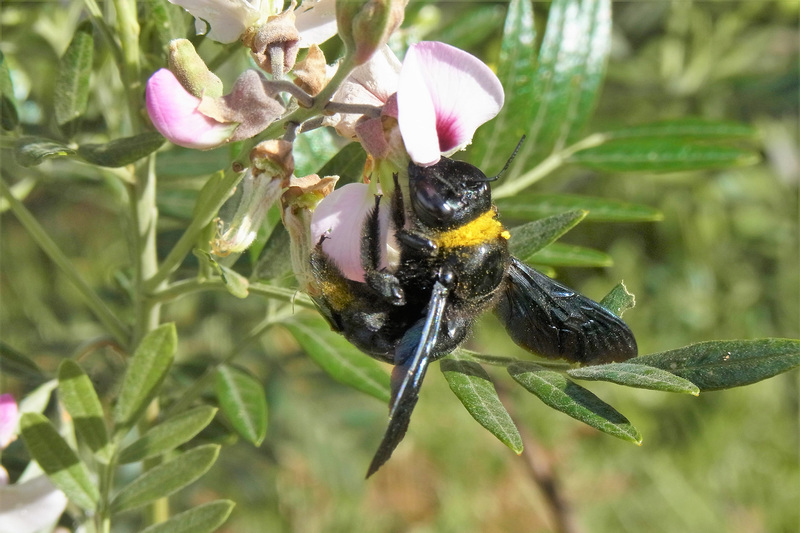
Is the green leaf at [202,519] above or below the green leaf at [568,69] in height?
below

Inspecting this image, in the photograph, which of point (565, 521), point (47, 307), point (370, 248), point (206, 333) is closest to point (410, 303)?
point (370, 248)

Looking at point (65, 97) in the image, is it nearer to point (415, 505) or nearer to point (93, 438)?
point (93, 438)

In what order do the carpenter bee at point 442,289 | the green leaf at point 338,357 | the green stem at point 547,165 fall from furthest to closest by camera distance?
the green stem at point 547,165, the green leaf at point 338,357, the carpenter bee at point 442,289

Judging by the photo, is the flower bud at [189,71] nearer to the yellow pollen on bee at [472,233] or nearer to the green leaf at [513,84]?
the yellow pollen on bee at [472,233]

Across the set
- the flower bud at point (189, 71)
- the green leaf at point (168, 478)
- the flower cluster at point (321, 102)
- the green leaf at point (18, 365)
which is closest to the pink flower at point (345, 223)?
the flower cluster at point (321, 102)

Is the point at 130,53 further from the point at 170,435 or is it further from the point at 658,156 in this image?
the point at 658,156

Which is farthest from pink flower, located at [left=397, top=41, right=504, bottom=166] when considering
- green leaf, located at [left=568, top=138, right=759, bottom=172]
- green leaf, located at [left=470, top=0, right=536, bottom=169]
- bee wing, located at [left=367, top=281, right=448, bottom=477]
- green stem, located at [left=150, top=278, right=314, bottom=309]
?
green leaf, located at [left=568, top=138, right=759, bottom=172]

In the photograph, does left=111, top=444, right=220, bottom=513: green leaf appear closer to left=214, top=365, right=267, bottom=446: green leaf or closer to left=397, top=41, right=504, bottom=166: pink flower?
left=214, top=365, right=267, bottom=446: green leaf
